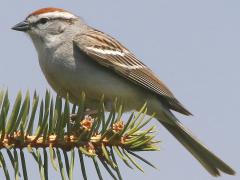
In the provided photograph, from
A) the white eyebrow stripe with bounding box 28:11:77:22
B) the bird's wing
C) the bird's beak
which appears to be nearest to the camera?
the bird's wing

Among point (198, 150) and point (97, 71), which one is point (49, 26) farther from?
point (198, 150)

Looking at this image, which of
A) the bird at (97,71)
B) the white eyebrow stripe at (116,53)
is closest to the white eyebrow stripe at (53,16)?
the bird at (97,71)

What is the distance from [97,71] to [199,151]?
3.90 ft

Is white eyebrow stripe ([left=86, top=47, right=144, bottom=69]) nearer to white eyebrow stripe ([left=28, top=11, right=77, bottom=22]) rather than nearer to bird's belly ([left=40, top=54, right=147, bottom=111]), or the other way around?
bird's belly ([left=40, top=54, right=147, bottom=111])

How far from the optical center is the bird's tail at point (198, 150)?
3.90m

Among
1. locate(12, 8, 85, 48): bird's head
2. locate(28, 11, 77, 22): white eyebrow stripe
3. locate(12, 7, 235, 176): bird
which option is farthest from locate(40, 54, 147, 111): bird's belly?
locate(28, 11, 77, 22): white eyebrow stripe

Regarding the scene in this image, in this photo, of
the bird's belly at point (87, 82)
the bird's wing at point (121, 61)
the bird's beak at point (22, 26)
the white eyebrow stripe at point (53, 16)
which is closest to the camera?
the bird's belly at point (87, 82)

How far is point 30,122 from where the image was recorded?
6.17 feet

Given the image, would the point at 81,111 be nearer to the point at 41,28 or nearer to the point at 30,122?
the point at 30,122

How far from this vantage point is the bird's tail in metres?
3.90

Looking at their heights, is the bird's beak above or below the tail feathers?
above

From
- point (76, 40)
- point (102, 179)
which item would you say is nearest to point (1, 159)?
point (102, 179)

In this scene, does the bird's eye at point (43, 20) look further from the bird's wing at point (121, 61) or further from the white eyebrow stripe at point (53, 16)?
the bird's wing at point (121, 61)

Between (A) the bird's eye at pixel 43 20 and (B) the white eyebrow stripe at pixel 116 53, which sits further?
(A) the bird's eye at pixel 43 20
